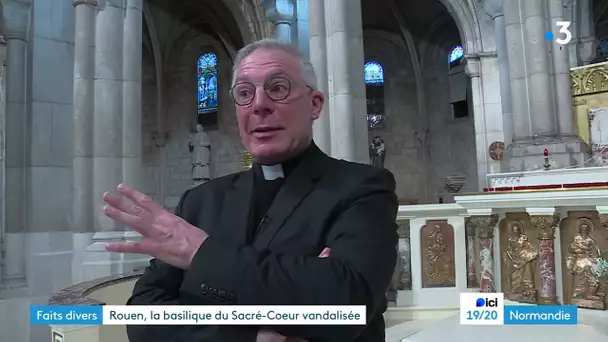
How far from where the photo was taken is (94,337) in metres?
2.93

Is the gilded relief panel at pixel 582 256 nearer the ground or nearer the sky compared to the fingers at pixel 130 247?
nearer the ground

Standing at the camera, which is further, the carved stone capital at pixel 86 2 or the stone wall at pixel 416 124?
the stone wall at pixel 416 124

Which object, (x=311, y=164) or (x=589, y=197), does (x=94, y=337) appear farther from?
(x=589, y=197)

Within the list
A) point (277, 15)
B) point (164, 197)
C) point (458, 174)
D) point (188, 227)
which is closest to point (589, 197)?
point (188, 227)

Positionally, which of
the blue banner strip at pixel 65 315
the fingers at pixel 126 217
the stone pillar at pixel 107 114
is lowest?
the blue banner strip at pixel 65 315

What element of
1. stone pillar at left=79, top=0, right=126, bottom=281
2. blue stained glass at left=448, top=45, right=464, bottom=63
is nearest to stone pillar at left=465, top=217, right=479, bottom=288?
stone pillar at left=79, top=0, right=126, bottom=281

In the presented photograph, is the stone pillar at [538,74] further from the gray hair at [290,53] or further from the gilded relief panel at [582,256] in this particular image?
the gray hair at [290,53]

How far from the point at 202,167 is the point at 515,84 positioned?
1147 cm

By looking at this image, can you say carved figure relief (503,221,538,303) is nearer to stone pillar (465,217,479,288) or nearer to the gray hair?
stone pillar (465,217,479,288)

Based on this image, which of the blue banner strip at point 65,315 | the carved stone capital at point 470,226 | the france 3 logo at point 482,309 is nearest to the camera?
the blue banner strip at point 65,315

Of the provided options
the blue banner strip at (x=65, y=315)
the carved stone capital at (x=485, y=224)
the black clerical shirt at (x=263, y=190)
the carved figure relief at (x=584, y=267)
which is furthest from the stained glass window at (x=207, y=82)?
the black clerical shirt at (x=263, y=190)

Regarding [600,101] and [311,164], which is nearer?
[311,164]

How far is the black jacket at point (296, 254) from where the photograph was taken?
99 cm

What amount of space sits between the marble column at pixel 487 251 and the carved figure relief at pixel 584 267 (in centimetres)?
89
